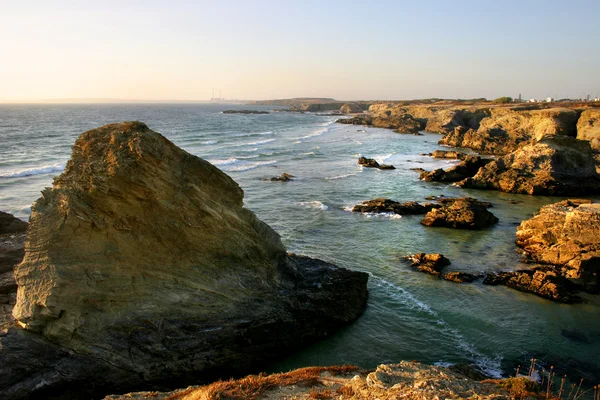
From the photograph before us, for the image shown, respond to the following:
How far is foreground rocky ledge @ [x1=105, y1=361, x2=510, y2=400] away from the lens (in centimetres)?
862

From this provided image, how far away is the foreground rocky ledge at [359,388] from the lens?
8625 millimetres

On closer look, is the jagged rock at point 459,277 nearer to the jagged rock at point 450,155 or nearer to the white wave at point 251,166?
the white wave at point 251,166

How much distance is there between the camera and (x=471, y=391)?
28.9ft

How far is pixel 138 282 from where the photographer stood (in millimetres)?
11562

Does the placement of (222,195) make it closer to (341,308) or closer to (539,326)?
(341,308)

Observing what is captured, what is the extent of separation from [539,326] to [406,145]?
64.9 meters

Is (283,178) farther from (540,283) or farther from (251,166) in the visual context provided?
(540,283)

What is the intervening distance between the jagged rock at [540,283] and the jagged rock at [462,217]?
25.8ft

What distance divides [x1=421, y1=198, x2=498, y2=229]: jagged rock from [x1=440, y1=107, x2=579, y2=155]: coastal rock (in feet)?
104

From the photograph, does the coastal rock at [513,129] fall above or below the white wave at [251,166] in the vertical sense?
above

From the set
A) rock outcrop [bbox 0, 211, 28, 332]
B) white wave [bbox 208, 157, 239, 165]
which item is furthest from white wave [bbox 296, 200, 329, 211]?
white wave [bbox 208, 157, 239, 165]

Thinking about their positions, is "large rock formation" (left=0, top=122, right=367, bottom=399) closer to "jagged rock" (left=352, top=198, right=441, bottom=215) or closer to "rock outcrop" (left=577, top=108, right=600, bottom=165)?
"jagged rock" (left=352, top=198, right=441, bottom=215)

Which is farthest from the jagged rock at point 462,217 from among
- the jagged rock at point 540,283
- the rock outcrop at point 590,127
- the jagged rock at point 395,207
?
the rock outcrop at point 590,127

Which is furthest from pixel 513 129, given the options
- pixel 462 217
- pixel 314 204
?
pixel 314 204
